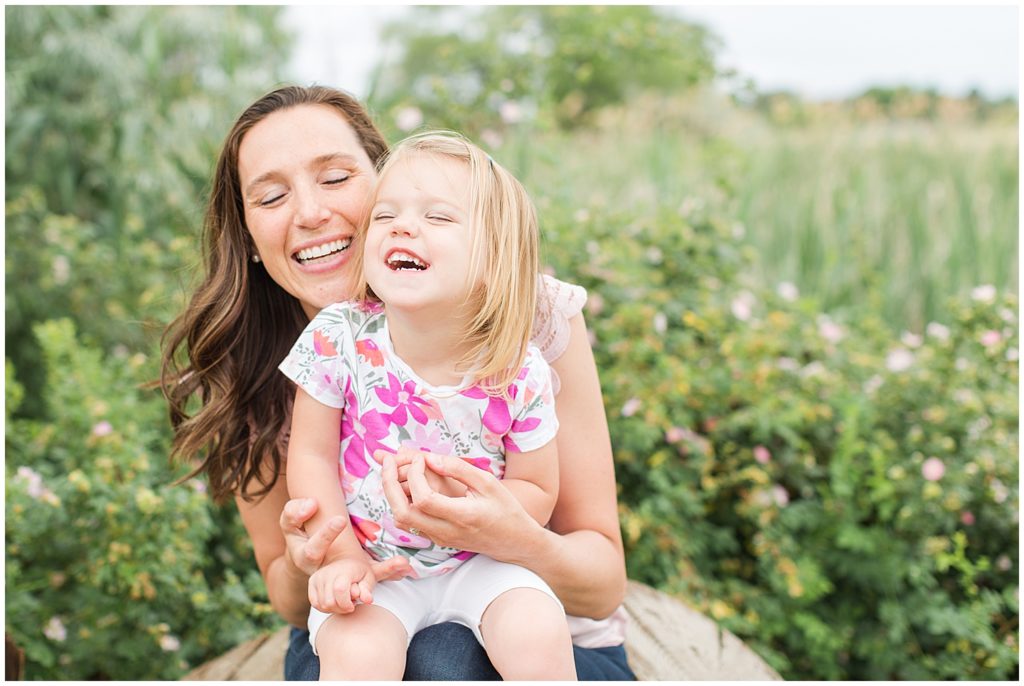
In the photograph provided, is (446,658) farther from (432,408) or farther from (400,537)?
(432,408)

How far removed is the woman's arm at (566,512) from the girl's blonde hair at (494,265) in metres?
0.19

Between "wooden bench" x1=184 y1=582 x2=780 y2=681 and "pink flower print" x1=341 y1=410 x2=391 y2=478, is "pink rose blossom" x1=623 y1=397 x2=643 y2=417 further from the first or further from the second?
"pink flower print" x1=341 y1=410 x2=391 y2=478

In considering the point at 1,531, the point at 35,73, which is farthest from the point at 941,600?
the point at 35,73

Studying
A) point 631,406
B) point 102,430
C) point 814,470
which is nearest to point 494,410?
point 631,406

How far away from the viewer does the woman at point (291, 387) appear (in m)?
1.54

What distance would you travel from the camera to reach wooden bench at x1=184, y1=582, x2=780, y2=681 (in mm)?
2051

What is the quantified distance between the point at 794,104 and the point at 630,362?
754 cm

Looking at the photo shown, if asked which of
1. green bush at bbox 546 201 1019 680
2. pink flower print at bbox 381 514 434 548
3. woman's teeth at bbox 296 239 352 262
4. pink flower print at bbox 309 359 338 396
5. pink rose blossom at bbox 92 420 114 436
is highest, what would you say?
woman's teeth at bbox 296 239 352 262

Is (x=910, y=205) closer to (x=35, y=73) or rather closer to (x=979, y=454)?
(x=979, y=454)

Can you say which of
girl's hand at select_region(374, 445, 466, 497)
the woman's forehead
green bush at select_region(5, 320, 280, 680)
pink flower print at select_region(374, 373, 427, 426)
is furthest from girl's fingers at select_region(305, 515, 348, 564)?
green bush at select_region(5, 320, 280, 680)

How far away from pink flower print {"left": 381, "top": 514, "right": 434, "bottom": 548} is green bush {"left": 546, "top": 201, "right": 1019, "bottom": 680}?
1293mm

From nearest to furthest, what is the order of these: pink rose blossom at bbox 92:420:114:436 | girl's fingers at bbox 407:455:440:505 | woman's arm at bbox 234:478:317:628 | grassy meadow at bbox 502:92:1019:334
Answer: girl's fingers at bbox 407:455:440:505 < woman's arm at bbox 234:478:317:628 < pink rose blossom at bbox 92:420:114:436 < grassy meadow at bbox 502:92:1019:334

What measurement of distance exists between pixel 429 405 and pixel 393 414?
7 centimetres

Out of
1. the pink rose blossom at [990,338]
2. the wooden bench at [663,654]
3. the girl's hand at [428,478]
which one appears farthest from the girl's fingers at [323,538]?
the pink rose blossom at [990,338]
